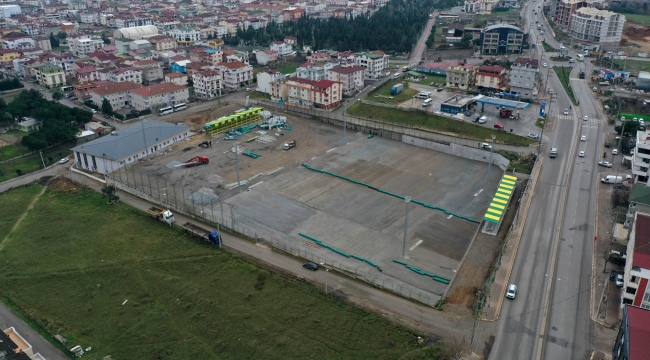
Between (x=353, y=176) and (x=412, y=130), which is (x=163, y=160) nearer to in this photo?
(x=353, y=176)

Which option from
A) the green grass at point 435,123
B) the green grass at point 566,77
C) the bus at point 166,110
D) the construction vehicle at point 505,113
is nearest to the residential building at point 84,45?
the bus at point 166,110

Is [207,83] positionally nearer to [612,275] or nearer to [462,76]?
[462,76]

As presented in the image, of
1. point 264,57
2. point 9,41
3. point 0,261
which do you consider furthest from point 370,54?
point 9,41

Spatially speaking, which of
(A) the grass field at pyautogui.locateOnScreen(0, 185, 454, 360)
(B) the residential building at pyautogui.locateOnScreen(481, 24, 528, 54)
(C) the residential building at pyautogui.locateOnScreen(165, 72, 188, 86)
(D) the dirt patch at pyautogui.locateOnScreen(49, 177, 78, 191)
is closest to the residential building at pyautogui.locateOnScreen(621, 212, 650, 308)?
(A) the grass field at pyautogui.locateOnScreen(0, 185, 454, 360)

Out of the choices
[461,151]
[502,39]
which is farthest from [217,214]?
[502,39]

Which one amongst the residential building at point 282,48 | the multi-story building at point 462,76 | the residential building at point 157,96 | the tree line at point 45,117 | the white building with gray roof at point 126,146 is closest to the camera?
the white building with gray roof at point 126,146

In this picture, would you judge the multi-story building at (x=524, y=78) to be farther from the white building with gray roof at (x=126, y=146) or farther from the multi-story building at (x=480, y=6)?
the multi-story building at (x=480, y=6)
